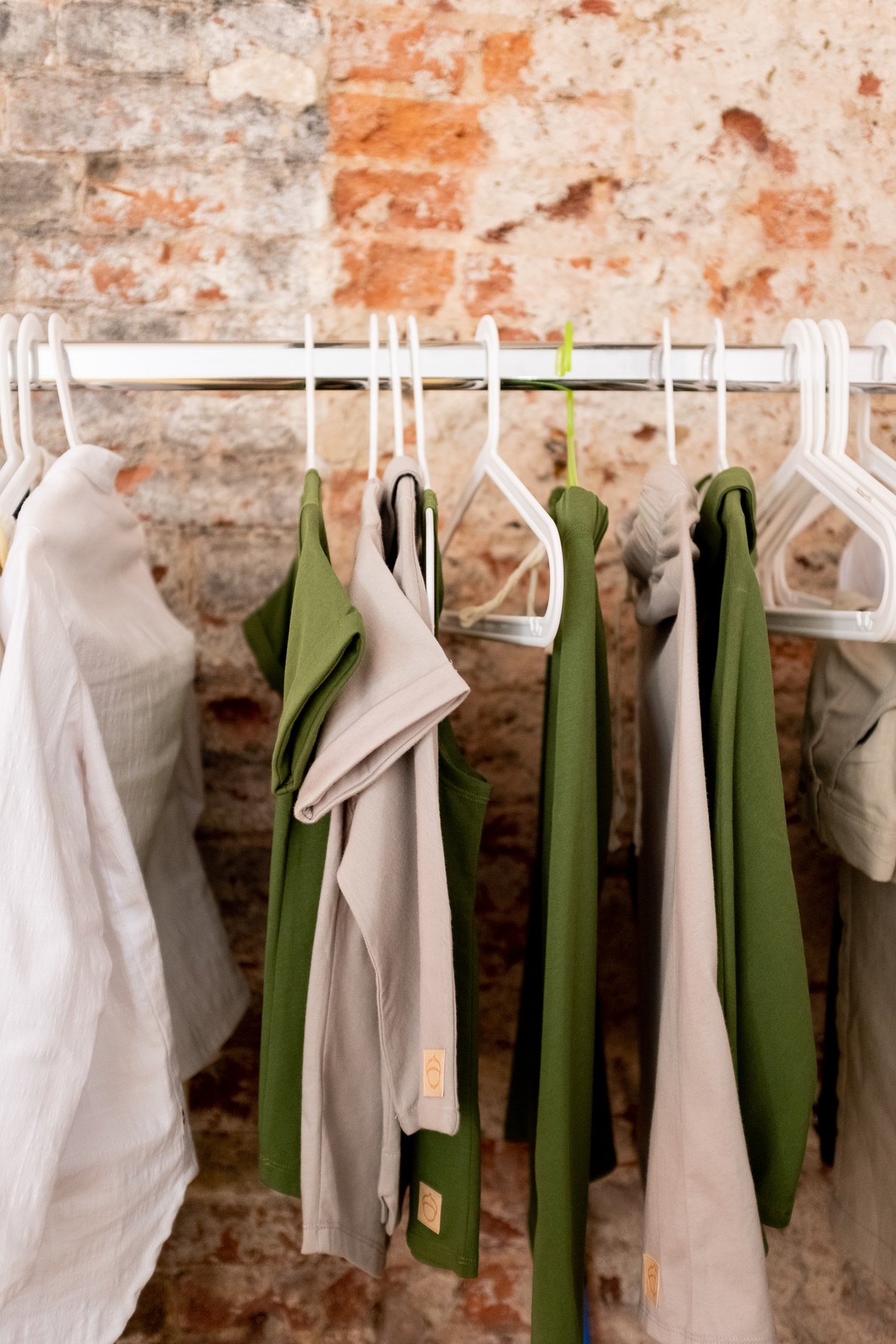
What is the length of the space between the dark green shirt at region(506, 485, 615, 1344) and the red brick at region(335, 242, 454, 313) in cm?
58

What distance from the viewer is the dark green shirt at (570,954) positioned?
66 cm

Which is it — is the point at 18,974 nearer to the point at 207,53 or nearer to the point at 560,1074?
the point at 560,1074

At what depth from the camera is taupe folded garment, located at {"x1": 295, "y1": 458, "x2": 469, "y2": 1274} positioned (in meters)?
0.64

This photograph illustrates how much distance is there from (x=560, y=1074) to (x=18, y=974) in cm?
38

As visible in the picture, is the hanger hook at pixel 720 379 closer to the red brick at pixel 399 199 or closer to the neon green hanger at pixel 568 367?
the neon green hanger at pixel 568 367

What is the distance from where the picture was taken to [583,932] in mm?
686

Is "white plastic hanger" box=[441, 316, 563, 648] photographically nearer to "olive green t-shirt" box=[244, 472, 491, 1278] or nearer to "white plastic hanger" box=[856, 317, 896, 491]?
"olive green t-shirt" box=[244, 472, 491, 1278]

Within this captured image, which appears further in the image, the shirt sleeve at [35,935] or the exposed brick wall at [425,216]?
the exposed brick wall at [425,216]

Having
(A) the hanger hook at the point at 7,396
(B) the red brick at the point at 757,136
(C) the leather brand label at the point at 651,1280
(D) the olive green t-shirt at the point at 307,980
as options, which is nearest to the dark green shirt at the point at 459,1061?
(D) the olive green t-shirt at the point at 307,980

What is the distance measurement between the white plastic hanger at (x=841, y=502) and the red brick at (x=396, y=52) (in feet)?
2.16

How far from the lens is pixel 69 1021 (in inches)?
24.0

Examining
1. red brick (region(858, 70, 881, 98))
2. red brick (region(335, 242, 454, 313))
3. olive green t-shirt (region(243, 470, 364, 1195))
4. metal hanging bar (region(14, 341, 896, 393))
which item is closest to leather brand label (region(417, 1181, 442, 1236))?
olive green t-shirt (region(243, 470, 364, 1195))

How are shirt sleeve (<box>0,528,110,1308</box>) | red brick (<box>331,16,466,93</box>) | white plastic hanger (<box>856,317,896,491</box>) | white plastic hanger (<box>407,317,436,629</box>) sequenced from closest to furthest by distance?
shirt sleeve (<box>0,528,110,1308</box>) < white plastic hanger (<box>407,317,436,629</box>) < white plastic hanger (<box>856,317,896,491</box>) < red brick (<box>331,16,466,93</box>)

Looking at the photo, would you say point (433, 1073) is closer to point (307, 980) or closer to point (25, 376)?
point (307, 980)
